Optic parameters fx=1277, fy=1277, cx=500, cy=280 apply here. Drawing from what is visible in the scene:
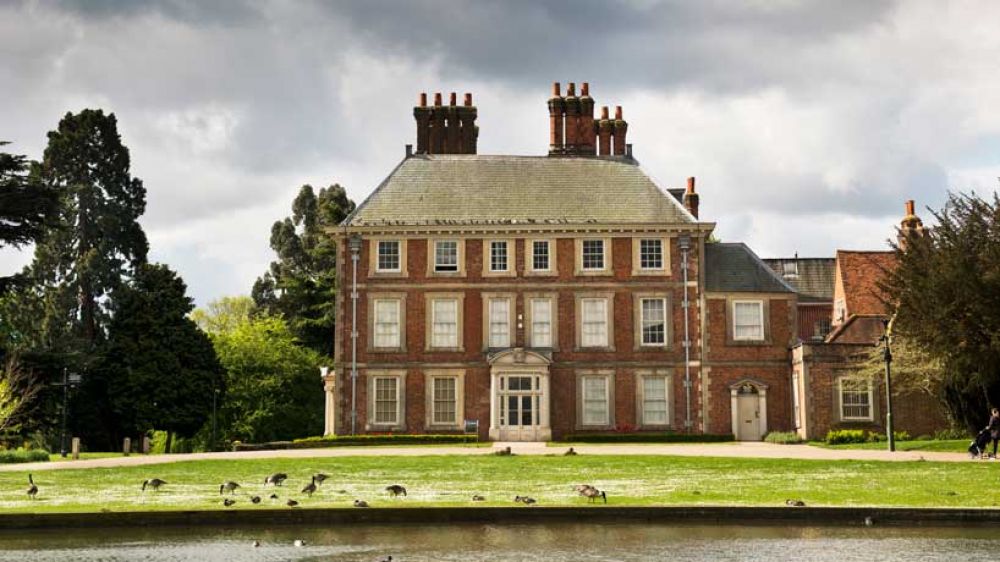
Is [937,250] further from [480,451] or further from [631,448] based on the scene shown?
[480,451]

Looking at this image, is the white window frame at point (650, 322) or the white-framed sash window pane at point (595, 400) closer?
the white-framed sash window pane at point (595, 400)

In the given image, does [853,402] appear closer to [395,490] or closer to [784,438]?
[784,438]

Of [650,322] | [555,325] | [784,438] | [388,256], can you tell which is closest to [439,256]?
[388,256]

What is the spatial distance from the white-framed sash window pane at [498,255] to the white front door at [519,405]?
4529 mm

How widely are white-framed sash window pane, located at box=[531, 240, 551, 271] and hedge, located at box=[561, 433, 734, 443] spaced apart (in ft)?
24.1

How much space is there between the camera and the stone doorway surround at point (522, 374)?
5080cm

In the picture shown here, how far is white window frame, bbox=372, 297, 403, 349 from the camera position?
171ft

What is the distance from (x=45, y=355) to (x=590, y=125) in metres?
25.0

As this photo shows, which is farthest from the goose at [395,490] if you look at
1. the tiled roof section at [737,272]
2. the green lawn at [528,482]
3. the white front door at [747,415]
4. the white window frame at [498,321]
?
the tiled roof section at [737,272]

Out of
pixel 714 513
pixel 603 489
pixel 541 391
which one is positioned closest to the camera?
pixel 714 513

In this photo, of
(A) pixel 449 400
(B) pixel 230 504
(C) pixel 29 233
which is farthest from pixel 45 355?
(B) pixel 230 504

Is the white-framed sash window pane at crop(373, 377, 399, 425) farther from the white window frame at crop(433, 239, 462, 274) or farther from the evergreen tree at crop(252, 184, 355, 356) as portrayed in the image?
the evergreen tree at crop(252, 184, 355, 356)

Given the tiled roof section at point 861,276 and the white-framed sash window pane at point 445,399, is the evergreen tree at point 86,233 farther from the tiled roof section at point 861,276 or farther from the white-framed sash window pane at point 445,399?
the tiled roof section at point 861,276

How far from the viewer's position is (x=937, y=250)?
36844 millimetres
